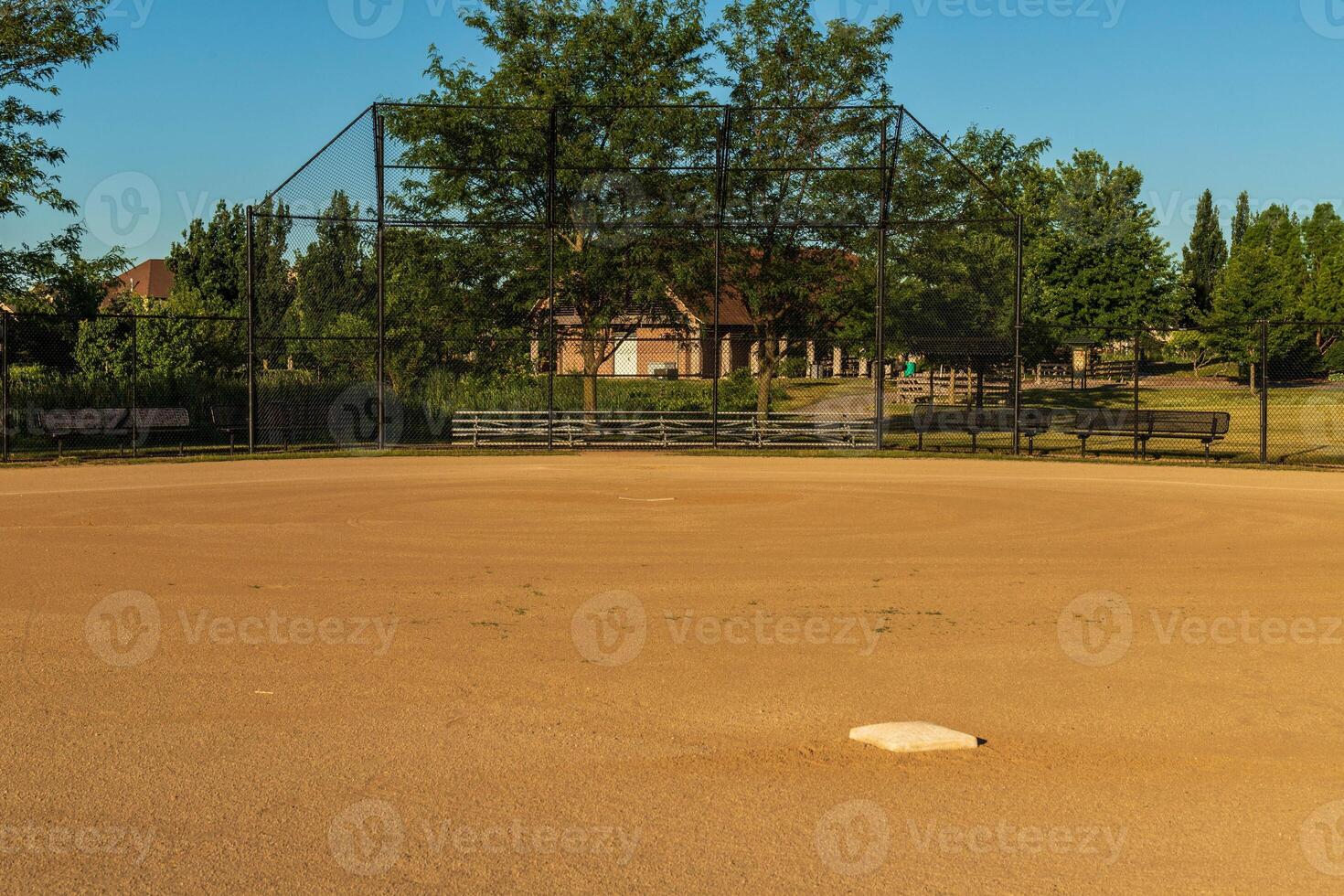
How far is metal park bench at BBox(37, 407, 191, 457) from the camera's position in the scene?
2286cm

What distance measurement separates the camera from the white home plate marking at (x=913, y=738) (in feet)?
19.5

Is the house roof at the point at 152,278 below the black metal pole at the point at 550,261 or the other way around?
the other way around

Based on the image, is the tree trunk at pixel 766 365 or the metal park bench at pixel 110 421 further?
the tree trunk at pixel 766 365

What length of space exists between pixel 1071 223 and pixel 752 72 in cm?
3383

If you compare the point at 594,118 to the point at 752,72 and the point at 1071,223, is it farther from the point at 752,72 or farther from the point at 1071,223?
the point at 1071,223

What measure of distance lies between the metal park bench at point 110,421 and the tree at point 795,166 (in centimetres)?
1154

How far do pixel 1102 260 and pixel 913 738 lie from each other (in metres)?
54.3

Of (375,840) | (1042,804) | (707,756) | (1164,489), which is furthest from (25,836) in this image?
(1164,489)

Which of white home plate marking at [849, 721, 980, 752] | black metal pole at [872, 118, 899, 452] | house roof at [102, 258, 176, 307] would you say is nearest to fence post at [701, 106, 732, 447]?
black metal pole at [872, 118, 899, 452]

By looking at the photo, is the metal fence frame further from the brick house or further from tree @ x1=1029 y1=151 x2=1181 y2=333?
the brick house

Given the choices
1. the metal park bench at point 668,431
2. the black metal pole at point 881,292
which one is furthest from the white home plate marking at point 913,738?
the metal park bench at point 668,431

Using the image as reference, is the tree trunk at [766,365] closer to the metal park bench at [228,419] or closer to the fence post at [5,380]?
the metal park bench at [228,419]

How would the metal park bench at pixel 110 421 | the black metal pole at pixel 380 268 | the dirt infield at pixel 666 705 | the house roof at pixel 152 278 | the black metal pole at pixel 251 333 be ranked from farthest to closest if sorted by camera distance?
the house roof at pixel 152 278 → the black metal pole at pixel 380 268 → the black metal pole at pixel 251 333 → the metal park bench at pixel 110 421 → the dirt infield at pixel 666 705

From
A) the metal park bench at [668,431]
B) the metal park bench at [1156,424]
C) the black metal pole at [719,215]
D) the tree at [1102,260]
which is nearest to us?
the metal park bench at [1156,424]
